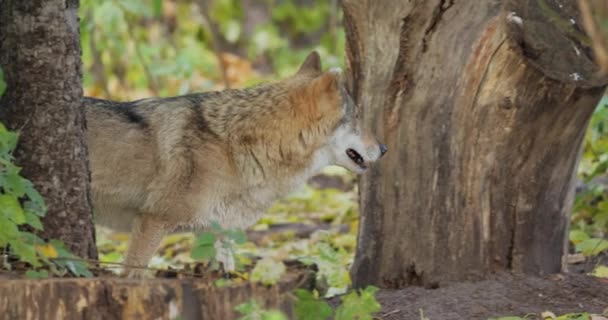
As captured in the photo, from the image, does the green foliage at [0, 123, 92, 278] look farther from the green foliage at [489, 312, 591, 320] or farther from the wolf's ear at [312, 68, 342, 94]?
the wolf's ear at [312, 68, 342, 94]

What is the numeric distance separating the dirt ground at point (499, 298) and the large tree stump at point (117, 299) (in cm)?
152

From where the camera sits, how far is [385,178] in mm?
5695

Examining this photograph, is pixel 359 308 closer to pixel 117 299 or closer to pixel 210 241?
pixel 210 241

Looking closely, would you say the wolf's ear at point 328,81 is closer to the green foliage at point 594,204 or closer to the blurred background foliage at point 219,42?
the green foliage at point 594,204

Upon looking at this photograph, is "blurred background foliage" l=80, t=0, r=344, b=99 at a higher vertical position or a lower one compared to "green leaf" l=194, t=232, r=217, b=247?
higher

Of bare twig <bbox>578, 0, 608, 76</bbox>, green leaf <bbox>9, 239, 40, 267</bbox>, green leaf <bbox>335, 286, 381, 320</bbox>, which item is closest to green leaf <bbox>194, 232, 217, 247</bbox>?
green leaf <bbox>9, 239, 40, 267</bbox>

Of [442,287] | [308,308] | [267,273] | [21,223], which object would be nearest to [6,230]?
[21,223]

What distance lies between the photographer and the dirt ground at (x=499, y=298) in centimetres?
519

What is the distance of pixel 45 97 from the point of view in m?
4.48

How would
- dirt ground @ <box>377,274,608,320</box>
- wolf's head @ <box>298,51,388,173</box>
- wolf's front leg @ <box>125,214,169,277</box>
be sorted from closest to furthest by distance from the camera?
dirt ground @ <box>377,274,608,320</box> → wolf's front leg @ <box>125,214,169,277</box> → wolf's head @ <box>298,51,388,173</box>

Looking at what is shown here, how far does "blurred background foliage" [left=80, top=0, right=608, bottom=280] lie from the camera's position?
753 centimetres

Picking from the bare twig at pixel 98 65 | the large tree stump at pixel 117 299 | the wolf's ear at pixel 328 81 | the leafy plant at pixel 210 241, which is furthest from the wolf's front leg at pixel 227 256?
the bare twig at pixel 98 65

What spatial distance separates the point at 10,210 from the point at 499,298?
8.08 feet

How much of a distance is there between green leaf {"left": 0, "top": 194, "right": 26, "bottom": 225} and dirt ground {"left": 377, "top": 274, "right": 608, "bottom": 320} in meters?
1.92
